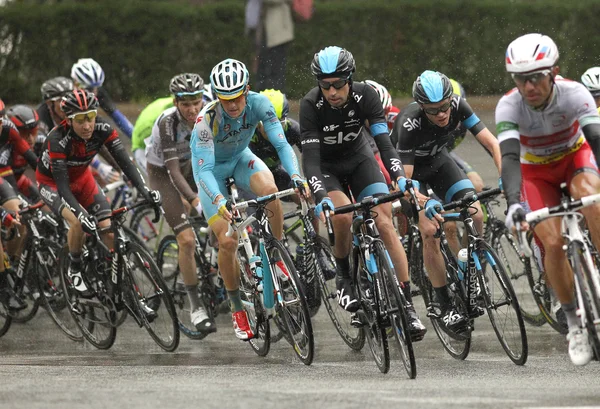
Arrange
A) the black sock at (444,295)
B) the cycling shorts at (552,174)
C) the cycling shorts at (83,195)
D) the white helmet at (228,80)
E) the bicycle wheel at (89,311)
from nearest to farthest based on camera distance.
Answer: the cycling shorts at (552,174) < the white helmet at (228,80) < the black sock at (444,295) < the bicycle wheel at (89,311) < the cycling shorts at (83,195)

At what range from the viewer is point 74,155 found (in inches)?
452

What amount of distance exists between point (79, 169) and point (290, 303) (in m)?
2.91

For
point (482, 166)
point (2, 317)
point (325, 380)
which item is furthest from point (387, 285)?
point (482, 166)

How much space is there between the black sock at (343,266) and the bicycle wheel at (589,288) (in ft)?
8.07

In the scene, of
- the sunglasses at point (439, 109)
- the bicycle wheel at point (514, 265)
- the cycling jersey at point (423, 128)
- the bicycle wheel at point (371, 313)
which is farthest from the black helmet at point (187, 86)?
the bicycle wheel at point (514, 265)

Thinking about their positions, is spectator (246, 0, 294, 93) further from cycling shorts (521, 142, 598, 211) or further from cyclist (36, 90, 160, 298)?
cycling shorts (521, 142, 598, 211)

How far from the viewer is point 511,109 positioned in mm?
8094

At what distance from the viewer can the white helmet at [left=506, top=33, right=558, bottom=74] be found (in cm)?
783

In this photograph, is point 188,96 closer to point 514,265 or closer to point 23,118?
point 23,118

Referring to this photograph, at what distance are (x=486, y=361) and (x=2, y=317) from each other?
5.34 meters

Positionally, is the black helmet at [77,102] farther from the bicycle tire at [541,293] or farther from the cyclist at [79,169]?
the bicycle tire at [541,293]

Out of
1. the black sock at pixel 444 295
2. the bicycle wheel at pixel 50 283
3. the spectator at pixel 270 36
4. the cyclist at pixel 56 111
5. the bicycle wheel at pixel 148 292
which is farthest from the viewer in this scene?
the spectator at pixel 270 36

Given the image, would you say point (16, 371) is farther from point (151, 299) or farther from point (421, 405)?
point (421, 405)

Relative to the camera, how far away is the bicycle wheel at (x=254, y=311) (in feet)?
33.1
